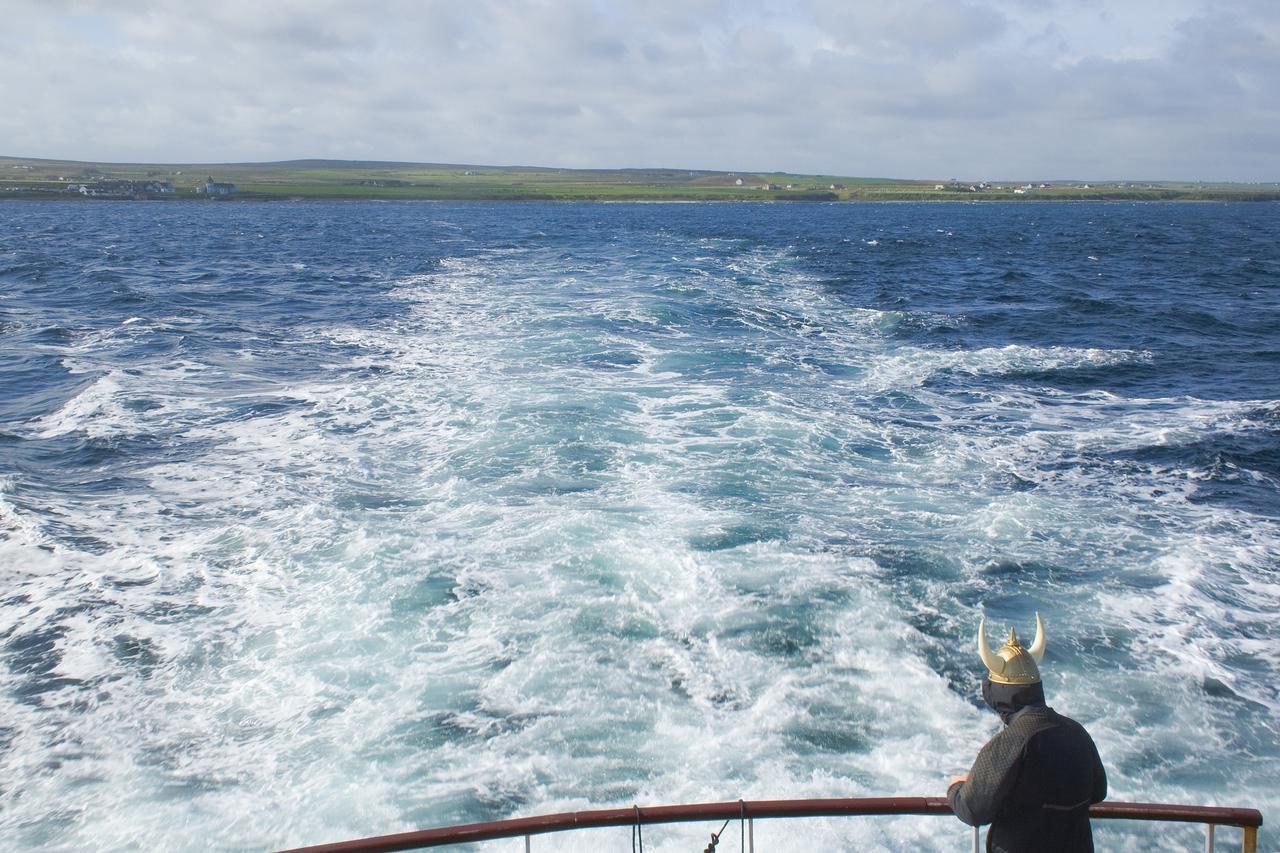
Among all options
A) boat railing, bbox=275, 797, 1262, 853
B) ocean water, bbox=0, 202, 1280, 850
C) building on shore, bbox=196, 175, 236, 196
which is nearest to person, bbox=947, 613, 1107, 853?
boat railing, bbox=275, 797, 1262, 853

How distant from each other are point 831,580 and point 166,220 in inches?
5084

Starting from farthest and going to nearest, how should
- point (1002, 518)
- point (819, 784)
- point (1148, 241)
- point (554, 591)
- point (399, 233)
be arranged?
point (399, 233) → point (1148, 241) → point (1002, 518) → point (554, 591) → point (819, 784)

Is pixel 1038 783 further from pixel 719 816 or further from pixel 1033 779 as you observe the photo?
pixel 719 816

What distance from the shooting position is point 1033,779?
427cm

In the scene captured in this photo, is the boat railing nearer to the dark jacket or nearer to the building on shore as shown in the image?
the dark jacket

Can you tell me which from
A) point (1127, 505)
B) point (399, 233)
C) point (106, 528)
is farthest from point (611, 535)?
point (399, 233)

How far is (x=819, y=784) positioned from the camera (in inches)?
340

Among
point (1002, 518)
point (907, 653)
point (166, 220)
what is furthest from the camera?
point (166, 220)

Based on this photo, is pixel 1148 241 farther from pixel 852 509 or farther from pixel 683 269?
pixel 852 509

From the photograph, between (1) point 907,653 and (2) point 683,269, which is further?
(2) point 683,269

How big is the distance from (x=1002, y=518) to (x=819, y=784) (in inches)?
328

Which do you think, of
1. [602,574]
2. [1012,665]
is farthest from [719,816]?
[602,574]

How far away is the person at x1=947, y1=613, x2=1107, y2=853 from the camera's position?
423 cm

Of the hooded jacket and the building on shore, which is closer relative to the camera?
the hooded jacket
